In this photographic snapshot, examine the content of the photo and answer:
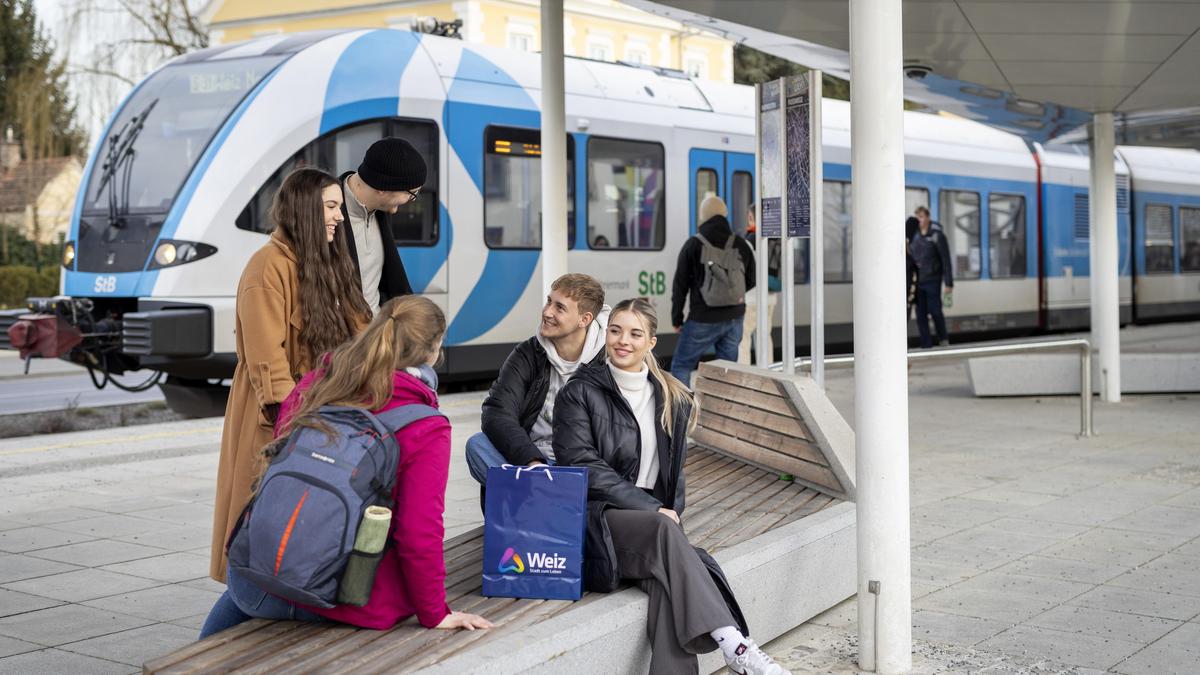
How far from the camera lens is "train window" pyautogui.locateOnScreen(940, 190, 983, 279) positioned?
864 inches

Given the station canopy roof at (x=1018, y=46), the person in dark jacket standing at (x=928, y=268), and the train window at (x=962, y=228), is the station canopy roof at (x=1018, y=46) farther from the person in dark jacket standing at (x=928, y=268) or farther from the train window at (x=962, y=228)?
the train window at (x=962, y=228)

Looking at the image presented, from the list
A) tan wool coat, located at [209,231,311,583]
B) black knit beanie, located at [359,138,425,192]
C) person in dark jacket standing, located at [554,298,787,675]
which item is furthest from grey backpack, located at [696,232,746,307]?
tan wool coat, located at [209,231,311,583]

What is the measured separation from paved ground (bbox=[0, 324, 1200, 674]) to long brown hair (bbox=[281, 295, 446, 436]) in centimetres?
163

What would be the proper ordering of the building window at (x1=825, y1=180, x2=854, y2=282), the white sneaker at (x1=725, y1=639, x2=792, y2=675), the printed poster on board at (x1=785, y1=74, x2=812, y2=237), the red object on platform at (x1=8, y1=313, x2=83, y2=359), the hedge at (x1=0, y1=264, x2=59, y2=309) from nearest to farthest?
the white sneaker at (x1=725, y1=639, x2=792, y2=675), the printed poster on board at (x1=785, y1=74, x2=812, y2=237), the red object on platform at (x1=8, y1=313, x2=83, y2=359), the building window at (x1=825, y1=180, x2=854, y2=282), the hedge at (x1=0, y1=264, x2=59, y2=309)

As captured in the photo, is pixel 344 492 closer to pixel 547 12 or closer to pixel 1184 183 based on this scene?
pixel 547 12

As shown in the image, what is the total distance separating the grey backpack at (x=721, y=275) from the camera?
11297 mm

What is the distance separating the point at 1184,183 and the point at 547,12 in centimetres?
2289

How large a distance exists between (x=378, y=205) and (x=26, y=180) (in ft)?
125

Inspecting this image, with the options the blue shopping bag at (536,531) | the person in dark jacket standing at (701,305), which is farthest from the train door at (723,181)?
the blue shopping bag at (536,531)

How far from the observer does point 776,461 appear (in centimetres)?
675

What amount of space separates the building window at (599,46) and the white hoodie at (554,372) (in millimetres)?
39534

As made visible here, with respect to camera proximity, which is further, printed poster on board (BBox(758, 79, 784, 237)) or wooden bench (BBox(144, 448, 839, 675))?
printed poster on board (BBox(758, 79, 784, 237))

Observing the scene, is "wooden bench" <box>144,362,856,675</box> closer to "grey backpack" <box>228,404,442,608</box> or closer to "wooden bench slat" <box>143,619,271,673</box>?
"wooden bench slat" <box>143,619,271,673</box>

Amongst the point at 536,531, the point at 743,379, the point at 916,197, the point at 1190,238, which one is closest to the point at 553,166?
the point at 743,379
